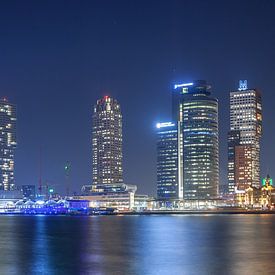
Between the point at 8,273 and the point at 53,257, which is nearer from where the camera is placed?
the point at 8,273

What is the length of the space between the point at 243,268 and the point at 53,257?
78.0 ft

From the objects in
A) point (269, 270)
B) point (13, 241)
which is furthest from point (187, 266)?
point (13, 241)

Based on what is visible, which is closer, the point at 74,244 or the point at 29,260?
the point at 29,260

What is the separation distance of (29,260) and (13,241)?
29.4 m

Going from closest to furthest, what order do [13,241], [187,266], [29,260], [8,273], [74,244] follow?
[8,273] < [187,266] < [29,260] < [74,244] < [13,241]

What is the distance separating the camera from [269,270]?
2295 inches

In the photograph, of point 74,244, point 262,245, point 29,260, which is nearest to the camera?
point 29,260

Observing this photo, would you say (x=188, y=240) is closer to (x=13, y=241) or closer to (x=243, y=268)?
(x=13, y=241)

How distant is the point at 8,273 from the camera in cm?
5728

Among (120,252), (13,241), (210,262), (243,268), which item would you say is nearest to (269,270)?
(243,268)

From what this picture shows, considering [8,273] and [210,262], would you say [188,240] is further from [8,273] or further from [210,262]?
[8,273]

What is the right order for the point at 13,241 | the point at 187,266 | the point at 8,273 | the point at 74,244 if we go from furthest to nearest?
the point at 13,241
the point at 74,244
the point at 187,266
the point at 8,273

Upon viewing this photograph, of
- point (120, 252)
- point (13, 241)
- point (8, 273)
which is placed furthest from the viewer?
point (13, 241)

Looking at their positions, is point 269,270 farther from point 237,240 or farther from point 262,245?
point 237,240
